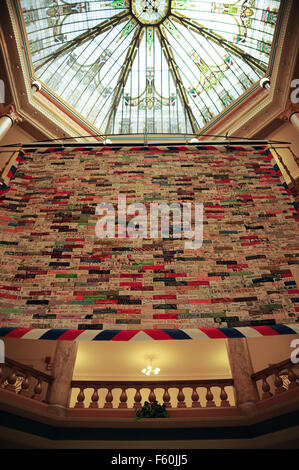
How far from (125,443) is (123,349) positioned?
13.1ft

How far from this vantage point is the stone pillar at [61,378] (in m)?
5.88

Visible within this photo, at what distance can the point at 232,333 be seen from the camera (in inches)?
87.7

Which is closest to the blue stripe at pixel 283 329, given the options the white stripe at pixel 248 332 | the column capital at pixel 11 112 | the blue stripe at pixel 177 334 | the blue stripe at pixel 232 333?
the white stripe at pixel 248 332

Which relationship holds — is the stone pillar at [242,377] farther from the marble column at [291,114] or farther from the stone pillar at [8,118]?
the stone pillar at [8,118]

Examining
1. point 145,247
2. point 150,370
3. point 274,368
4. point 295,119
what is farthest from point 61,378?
point 295,119

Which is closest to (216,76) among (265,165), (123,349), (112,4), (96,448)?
(112,4)

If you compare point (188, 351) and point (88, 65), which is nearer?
point (188, 351)

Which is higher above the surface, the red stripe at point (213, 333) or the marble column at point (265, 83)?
the marble column at point (265, 83)

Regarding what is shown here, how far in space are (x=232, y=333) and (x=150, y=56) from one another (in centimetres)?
1420

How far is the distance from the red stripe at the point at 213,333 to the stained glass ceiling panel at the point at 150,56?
11510mm

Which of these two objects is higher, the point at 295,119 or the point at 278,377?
the point at 295,119

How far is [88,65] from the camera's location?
40.7 feet

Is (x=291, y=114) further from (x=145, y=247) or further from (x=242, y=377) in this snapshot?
(x=145, y=247)

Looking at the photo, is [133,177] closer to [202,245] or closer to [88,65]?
[202,245]
